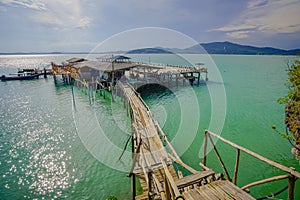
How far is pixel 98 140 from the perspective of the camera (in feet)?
43.5

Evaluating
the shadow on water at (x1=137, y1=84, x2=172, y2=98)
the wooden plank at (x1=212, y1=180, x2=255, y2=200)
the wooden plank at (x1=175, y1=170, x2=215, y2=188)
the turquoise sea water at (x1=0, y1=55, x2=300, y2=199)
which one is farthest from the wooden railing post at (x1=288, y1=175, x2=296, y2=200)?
the shadow on water at (x1=137, y1=84, x2=172, y2=98)

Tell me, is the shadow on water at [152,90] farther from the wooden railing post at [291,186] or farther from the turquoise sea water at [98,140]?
the wooden railing post at [291,186]

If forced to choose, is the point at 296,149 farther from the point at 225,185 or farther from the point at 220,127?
the point at 225,185

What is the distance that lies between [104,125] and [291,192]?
46.7 ft

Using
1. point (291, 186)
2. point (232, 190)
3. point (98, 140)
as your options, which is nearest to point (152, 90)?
point (98, 140)

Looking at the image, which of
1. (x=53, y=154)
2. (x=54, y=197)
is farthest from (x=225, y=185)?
(x=53, y=154)

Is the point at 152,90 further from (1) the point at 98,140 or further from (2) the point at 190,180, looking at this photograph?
(2) the point at 190,180

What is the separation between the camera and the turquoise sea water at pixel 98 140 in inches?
347

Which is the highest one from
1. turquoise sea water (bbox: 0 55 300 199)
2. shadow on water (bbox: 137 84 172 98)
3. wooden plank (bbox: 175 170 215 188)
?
wooden plank (bbox: 175 170 215 188)

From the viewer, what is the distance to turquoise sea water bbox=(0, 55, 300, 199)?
8.81 metres

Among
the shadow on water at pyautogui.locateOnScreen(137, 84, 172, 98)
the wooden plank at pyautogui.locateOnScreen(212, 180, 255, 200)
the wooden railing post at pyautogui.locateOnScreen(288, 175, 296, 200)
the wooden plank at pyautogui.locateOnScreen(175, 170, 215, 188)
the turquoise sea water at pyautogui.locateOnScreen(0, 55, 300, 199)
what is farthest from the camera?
the shadow on water at pyautogui.locateOnScreen(137, 84, 172, 98)

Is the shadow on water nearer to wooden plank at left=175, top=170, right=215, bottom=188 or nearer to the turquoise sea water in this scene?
the turquoise sea water

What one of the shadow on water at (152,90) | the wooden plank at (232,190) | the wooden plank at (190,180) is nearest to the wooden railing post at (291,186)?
the wooden plank at (232,190)

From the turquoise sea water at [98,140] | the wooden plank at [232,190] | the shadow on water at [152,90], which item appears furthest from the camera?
the shadow on water at [152,90]
